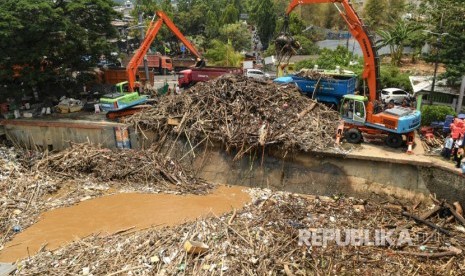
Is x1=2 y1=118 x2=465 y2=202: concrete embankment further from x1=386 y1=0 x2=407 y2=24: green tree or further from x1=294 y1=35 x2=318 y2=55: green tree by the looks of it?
x1=386 y1=0 x2=407 y2=24: green tree

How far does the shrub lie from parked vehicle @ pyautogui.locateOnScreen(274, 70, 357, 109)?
3.55m

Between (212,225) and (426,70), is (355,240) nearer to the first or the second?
(212,225)

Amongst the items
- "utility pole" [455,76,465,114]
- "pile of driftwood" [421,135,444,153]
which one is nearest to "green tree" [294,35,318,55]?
"utility pole" [455,76,465,114]

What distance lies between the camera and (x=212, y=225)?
11648 millimetres

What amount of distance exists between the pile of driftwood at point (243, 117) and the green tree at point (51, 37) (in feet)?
19.7

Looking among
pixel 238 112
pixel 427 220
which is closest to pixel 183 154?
pixel 238 112

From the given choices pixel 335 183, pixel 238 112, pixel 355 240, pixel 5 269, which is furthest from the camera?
pixel 238 112

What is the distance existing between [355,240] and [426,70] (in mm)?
27232

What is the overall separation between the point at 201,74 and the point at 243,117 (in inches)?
343

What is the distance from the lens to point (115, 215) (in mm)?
13758

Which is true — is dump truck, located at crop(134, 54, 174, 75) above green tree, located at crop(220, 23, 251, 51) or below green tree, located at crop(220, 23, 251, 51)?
below

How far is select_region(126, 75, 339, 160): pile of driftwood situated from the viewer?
50.5ft

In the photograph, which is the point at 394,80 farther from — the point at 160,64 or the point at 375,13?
the point at 375,13

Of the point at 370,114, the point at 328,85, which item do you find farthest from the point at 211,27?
the point at 370,114
